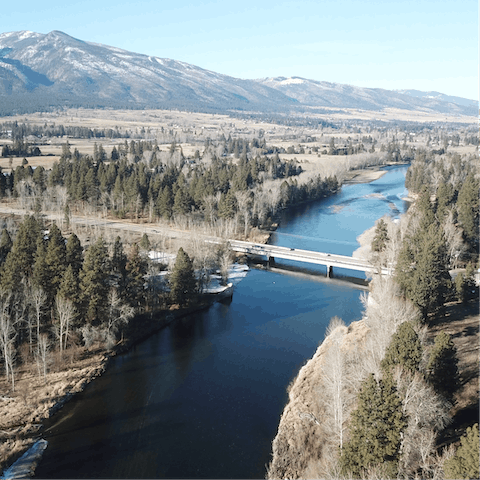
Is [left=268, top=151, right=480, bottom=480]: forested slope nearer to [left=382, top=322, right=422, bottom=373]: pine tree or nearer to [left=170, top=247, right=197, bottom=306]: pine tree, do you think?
[left=382, top=322, right=422, bottom=373]: pine tree

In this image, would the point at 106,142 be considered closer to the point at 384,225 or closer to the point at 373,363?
the point at 384,225

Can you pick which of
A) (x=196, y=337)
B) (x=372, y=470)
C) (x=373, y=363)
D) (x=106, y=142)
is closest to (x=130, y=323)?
(x=196, y=337)

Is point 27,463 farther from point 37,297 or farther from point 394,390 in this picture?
point 394,390

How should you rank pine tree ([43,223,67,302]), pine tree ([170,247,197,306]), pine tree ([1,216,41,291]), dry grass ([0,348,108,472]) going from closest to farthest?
dry grass ([0,348,108,472]) → pine tree ([1,216,41,291]) → pine tree ([43,223,67,302]) → pine tree ([170,247,197,306])

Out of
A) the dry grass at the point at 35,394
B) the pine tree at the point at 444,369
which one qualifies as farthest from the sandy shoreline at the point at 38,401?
the pine tree at the point at 444,369

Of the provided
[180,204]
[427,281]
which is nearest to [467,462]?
[427,281]

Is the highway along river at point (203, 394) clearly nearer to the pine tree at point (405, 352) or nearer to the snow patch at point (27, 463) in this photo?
the snow patch at point (27, 463)

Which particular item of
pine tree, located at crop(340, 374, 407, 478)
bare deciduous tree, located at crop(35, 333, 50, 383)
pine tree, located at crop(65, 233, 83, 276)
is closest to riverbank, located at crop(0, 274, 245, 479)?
bare deciduous tree, located at crop(35, 333, 50, 383)
